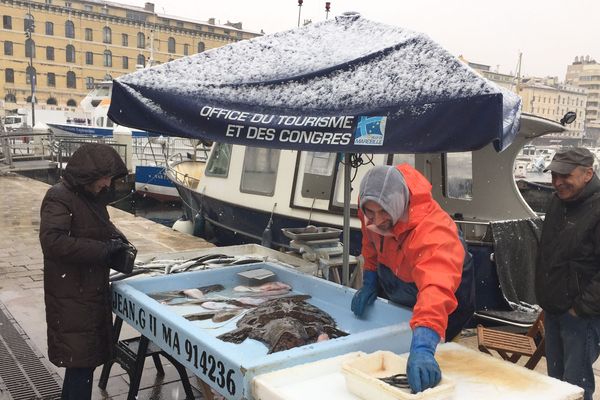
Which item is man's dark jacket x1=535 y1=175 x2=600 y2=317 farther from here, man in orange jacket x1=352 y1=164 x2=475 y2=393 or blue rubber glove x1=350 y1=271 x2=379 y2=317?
blue rubber glove x1=350 y1=271 x2=379 y2=317

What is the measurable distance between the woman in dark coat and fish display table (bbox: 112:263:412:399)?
0.25 metres

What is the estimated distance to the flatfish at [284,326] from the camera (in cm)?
286

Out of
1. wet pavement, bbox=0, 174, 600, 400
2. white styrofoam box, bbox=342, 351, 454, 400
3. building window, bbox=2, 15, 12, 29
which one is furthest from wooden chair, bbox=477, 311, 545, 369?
building window, bbox=2, 15, 12, 29

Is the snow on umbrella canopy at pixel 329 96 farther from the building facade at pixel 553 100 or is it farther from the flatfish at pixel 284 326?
the building facade at pixel 553 100

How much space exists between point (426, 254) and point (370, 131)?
775 millimetres

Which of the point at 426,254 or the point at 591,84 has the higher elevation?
the point at 591,84

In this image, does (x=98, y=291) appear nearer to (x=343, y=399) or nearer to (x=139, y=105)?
(x=139, y=105)

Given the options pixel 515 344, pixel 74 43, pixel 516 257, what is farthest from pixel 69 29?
pixel 515 344

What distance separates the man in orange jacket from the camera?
2.23 m

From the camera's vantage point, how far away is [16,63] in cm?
6875

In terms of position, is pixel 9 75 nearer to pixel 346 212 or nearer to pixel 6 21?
pixel 6 21

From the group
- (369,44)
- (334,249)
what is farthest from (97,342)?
(369,44)

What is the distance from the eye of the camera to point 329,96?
3111 mm

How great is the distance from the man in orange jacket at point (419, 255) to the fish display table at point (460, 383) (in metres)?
0.18
